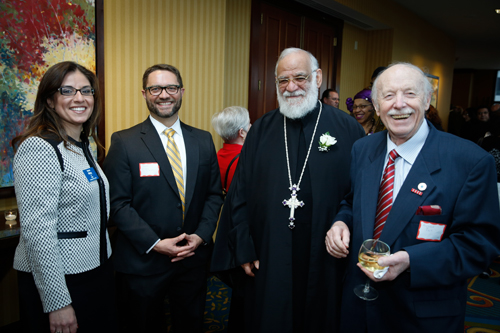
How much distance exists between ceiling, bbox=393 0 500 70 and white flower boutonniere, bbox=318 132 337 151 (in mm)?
6492

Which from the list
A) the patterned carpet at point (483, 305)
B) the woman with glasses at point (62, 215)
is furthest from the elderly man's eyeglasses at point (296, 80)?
the patterned carpet at point (483, 305)

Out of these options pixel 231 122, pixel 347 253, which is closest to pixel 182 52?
pixel 231 122

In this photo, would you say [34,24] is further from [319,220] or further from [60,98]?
[319,220]

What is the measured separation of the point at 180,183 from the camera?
2094mm

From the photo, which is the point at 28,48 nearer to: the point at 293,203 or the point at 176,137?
the point at 176,137

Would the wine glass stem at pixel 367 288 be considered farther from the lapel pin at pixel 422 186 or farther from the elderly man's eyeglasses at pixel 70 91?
the elderly man's eyeglasses at pixel 70 91

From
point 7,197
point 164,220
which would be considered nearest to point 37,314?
point 164,220

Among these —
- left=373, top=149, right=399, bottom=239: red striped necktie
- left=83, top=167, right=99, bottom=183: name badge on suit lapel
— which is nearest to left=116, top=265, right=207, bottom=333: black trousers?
left=83, top=167, right=99, bottom=183: name badge on suit lapel

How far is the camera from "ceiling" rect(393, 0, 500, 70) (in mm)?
7145

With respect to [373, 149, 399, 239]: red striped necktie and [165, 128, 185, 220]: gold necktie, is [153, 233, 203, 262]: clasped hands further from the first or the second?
[373, 149, 399, 239]: red striped necktie

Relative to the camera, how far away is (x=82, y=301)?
5.19ft

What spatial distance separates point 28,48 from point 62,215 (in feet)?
4.72

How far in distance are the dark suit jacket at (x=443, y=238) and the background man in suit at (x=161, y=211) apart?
1.04 metres

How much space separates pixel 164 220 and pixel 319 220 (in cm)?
88
